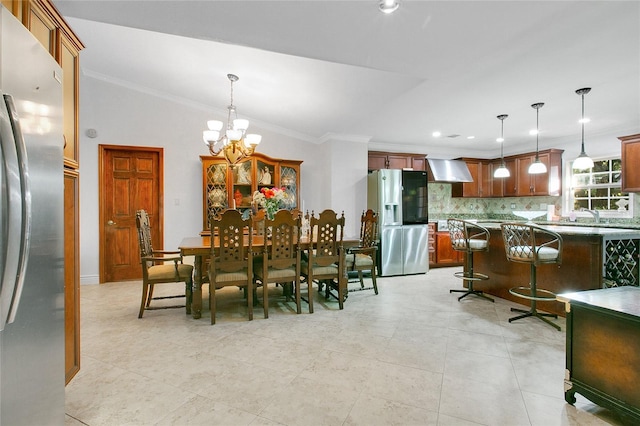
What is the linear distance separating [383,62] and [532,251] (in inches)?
88.8

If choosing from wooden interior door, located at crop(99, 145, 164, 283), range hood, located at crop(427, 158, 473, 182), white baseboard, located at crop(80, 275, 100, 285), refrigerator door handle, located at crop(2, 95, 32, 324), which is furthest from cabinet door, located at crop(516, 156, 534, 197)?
white baseboard, located at crop(80, 275, 100, 285)

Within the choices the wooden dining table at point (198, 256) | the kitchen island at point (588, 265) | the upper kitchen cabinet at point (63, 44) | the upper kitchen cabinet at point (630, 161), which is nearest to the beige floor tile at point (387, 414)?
the wooden dining table at point (198, 256)

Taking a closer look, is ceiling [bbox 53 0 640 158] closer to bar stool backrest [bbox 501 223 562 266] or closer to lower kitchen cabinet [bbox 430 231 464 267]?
bar stool backrest [bbox 501 223 562 266]

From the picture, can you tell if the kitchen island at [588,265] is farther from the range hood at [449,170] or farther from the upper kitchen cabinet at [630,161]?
the range hood at [449,170]

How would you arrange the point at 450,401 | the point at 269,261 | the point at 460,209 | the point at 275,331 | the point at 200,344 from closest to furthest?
the point at 450,401
the point at 200,344
the point at 275,331
the point at 269,261
the point at 460,209

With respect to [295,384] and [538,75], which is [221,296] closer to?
[295,384]

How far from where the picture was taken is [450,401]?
73.4 inches

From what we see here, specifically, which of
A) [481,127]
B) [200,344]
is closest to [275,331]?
[200,344]

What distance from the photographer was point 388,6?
196 centimetres

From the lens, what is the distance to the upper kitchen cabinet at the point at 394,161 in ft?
20.0

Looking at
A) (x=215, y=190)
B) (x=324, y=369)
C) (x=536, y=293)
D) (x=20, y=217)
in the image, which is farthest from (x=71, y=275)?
(x=536, y=293)

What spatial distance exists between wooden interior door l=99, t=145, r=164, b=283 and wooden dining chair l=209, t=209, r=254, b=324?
2443mm

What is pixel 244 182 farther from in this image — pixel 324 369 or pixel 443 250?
pixel 443 250

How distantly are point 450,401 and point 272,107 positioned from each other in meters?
4.18
